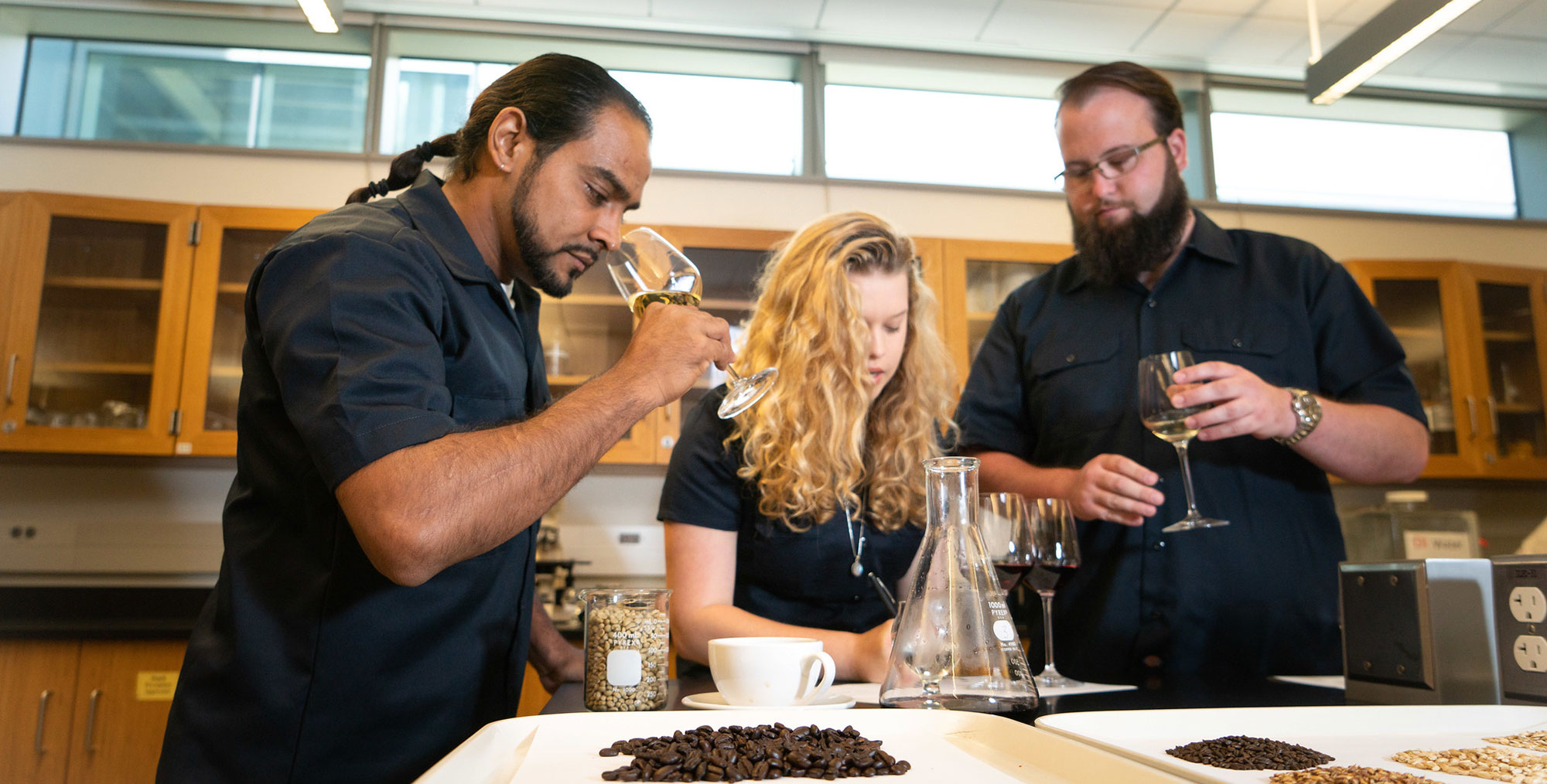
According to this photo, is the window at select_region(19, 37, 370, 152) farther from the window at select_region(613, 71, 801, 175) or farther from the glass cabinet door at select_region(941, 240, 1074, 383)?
the glass cabinet door at select_region(941, 240, 1074, 383)

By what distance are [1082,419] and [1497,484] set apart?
3.12 meters

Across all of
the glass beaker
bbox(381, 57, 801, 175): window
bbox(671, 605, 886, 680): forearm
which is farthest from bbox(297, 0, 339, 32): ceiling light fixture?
the glass beaker

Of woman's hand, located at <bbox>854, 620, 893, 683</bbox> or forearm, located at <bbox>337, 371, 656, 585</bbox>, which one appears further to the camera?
woman's hand, located at <bbox>854, 620, 893, 683</bbox>

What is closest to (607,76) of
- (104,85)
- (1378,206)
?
(104,85)

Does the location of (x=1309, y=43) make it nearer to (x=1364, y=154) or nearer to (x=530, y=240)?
(x=1364, y=154)

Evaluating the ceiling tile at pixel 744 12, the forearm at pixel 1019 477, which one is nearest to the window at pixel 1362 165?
the ceiling tile at pixel 744 12

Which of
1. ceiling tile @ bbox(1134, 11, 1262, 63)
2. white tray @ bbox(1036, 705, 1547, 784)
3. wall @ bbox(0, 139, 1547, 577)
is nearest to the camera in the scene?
white tray @ bbox(1036, 705, 1547, 784)

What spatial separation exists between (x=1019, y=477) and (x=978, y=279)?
196 centimetres

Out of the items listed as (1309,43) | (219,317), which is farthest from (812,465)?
(1309,43)

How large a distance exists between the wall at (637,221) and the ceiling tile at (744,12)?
62 cm

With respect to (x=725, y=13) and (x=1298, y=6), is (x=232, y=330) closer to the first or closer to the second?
(x=725, y=13)

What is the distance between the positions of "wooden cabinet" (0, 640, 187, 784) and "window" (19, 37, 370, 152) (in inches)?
73.3

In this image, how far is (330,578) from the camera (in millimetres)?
978

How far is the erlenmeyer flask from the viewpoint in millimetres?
832
